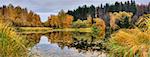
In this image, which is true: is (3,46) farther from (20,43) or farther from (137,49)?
(137,49)

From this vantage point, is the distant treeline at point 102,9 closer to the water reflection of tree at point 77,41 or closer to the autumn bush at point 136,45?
the water reflection of tree at point 77,41

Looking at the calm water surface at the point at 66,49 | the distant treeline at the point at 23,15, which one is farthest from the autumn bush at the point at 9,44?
the distant treeline at the point at 23,15

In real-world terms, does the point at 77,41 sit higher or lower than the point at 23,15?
higher

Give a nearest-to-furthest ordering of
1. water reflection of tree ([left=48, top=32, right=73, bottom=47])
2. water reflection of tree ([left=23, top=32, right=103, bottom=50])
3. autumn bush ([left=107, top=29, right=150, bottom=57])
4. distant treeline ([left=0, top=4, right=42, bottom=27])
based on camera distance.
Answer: autumn bush ([left=107, top=29, right=150, bottom=57])
water reflection of tree ([left=23, top=32, right=103, bottom=50])
water reflection of tree ([left=48, top=32, right=73, bottom=47])
distant treeline ([left=0, top=4, right=42, bottom=27])

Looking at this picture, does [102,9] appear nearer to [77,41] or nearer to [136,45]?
[77,41]

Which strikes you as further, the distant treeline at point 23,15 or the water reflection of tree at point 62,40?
the distant treeline at point 23,15

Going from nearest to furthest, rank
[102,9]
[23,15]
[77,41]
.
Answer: [77,41]
[23,15]
[102,9]

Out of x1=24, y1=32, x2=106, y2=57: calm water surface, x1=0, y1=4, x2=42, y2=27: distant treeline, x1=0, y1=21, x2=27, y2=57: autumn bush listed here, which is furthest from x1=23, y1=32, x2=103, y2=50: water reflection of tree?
x1=0, y1=4, x2=42, y2=27: distant treeline

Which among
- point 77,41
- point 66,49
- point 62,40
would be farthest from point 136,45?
point 62,40

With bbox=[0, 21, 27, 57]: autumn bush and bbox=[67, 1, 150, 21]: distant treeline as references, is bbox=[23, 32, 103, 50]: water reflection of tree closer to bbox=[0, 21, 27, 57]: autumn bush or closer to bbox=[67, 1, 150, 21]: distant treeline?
bbox=[0, 21, 27, 57]: autumn bush

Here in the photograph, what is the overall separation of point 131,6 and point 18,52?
9202cm

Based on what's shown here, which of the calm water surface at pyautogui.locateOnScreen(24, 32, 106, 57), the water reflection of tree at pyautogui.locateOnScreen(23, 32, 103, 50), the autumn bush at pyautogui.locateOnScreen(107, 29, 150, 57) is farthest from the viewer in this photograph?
the water reflection of tree at pyautogui.locateOnScreen(23, 32, 103, 50)

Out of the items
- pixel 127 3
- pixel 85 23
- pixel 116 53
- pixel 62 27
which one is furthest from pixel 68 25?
pixel 116 53

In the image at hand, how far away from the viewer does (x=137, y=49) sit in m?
9.60
